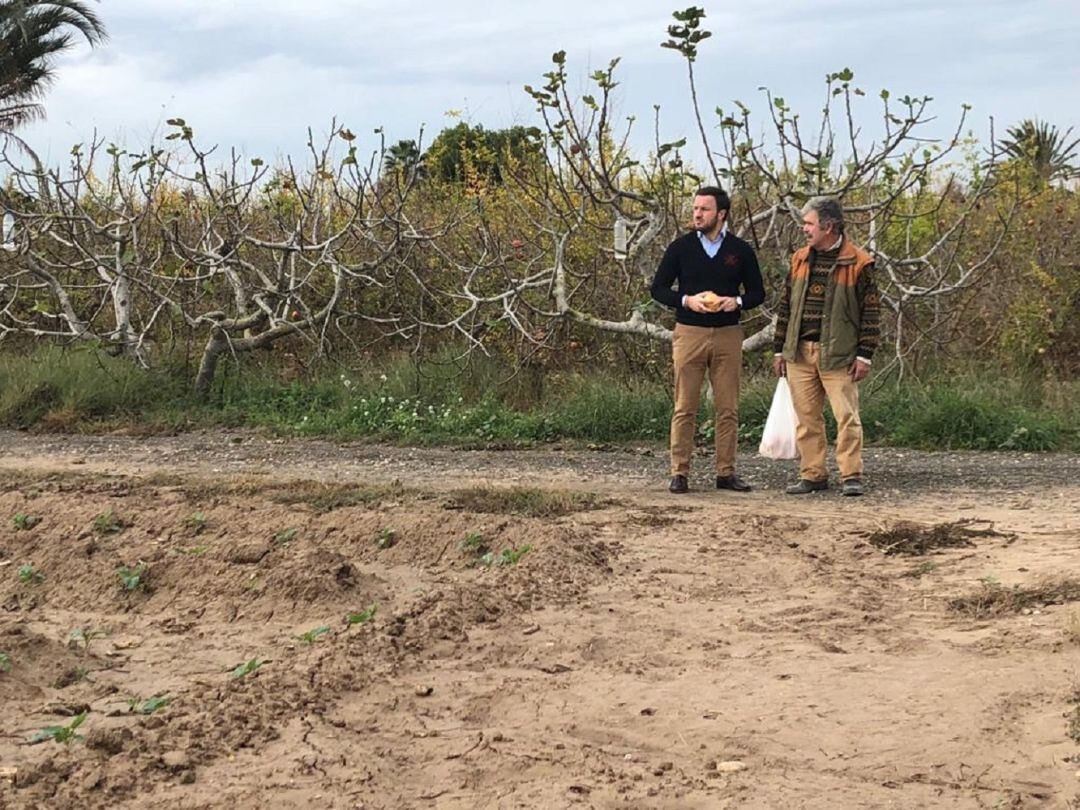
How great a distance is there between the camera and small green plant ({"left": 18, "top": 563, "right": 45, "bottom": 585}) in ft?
20.7

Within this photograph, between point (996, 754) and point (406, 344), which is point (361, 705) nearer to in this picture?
point (996, 754)

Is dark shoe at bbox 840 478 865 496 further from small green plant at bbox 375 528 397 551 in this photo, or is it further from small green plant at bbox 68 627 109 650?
small green plant at bbox 68 627 109 650

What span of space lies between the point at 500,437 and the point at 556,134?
2461 millimetres

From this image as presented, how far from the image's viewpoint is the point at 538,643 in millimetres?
5078

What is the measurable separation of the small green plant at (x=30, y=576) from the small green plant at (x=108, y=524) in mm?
570

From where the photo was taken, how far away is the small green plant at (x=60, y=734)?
4.01m

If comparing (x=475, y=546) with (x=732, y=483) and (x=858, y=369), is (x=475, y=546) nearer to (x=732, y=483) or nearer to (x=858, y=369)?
(x=732, y=483)

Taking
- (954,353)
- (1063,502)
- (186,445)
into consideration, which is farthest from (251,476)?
(954,353)

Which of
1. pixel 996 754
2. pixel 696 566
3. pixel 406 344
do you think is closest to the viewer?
pixel 996 754

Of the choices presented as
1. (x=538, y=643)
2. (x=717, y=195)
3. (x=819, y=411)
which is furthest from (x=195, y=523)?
(x=819, y=411)

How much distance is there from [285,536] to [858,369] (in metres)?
3.45

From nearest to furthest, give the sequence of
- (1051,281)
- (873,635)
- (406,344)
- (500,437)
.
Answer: (873,635)
(500,437)
(1051,281)
(406,344)

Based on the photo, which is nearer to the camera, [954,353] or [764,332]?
[764,332]

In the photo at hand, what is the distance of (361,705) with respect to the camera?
4398mm
